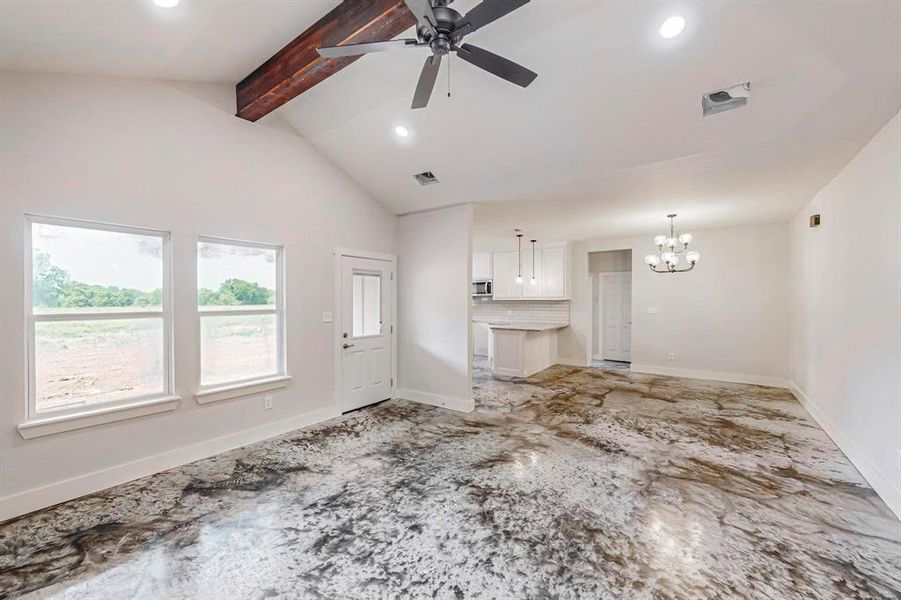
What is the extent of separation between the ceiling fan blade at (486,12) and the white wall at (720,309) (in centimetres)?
634

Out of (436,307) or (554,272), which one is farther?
(554,272)

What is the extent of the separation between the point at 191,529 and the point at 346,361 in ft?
8.10

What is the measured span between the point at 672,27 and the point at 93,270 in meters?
4.43

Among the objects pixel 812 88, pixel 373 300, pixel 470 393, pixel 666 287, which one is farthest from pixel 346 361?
pixel 666 287

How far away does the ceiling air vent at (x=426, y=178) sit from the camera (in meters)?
4.28

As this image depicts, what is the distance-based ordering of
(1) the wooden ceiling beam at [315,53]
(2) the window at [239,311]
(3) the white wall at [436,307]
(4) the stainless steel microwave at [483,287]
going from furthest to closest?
(4) the stainless steel microwave at [483,287] → (3) the white wall at [436,307] → (2) the window at [239,311] → (1) the wooden ceiling beam at [315,53]

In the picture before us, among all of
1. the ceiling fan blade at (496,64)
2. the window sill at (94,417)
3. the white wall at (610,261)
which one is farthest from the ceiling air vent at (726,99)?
the white wall at (610,261)

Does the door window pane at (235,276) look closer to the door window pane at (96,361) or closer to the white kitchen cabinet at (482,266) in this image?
the door window pane at (96,361)

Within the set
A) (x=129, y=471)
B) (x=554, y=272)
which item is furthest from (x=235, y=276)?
(x=554, y=272)

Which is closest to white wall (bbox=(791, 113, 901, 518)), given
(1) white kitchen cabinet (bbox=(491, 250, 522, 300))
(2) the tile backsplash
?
(2) the tile backsplash

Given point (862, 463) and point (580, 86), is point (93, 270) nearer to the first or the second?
point (580, 86)

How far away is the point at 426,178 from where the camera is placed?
4.36 metres

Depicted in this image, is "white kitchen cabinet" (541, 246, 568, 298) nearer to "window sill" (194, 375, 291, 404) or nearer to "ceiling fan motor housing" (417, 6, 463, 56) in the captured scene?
"window sill" (194, 375, 291, 404)

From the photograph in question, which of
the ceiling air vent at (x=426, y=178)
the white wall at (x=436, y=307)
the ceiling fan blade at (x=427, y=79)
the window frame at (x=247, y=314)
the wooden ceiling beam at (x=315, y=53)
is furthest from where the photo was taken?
the white wall at (x=436, y=307)
